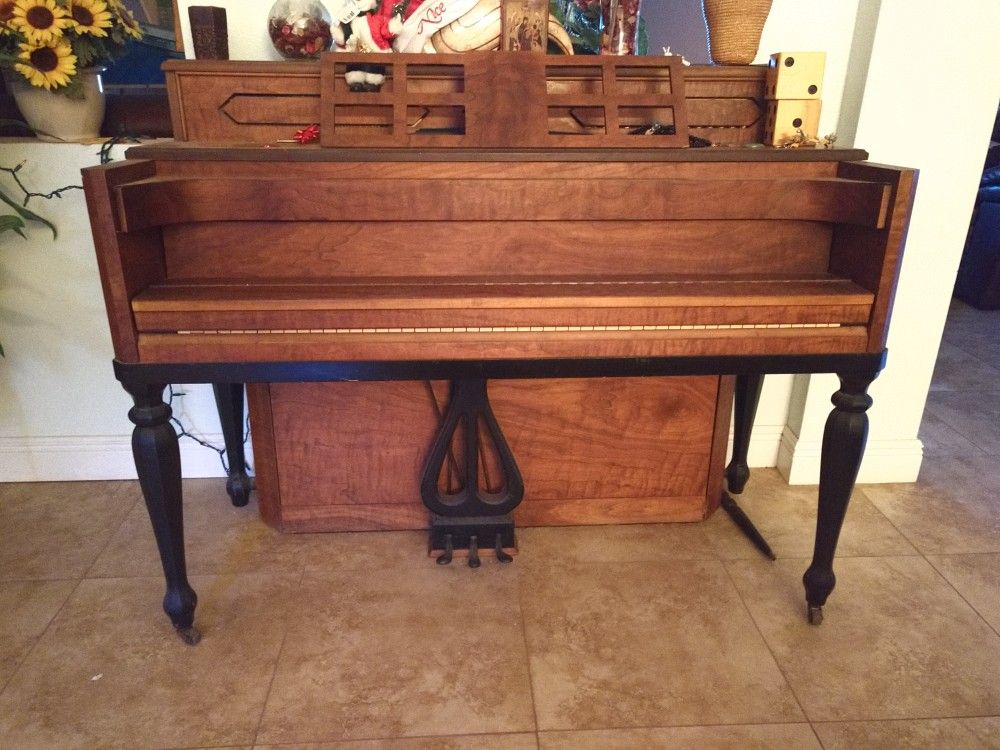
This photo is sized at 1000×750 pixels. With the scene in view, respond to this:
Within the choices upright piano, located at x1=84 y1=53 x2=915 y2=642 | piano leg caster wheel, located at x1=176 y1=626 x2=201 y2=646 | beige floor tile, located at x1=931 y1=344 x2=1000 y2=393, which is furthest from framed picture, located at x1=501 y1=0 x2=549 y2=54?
beige floor tile, located at x1=931 y1=344 x2=1000 y2=393

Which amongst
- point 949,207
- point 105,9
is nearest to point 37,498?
point 105,9

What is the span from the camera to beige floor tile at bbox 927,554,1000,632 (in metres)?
1.83

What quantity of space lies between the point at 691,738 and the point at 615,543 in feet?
2.14

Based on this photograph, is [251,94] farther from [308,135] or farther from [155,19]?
[155,19]

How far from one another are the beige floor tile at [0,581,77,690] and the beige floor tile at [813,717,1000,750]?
1.72 meters

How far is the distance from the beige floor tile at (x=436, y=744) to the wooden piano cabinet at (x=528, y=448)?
2.39 feet

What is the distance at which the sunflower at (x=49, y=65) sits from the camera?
1795 millimetres

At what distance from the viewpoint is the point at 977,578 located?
6.37ft

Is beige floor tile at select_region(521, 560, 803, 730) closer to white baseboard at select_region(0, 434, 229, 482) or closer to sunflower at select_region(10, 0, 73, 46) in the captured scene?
white baseboard at select_region(0, 434, 229, 482)

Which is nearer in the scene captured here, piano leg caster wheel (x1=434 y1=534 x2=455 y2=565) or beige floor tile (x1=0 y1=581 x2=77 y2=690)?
beige floor tile (x1=0 y1=581 x2=77 y2=690)

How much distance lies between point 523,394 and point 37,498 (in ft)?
5.06

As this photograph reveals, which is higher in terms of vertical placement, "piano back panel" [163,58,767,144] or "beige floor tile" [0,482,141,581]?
"piano back panel" [163,58,767,144]

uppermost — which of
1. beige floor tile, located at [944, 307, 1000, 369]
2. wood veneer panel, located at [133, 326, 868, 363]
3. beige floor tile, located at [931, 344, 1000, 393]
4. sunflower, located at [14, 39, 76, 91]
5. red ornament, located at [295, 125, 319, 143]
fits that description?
sunflower, located at [14, 39, 76, 91]

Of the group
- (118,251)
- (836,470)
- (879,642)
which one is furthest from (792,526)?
(118,251)
